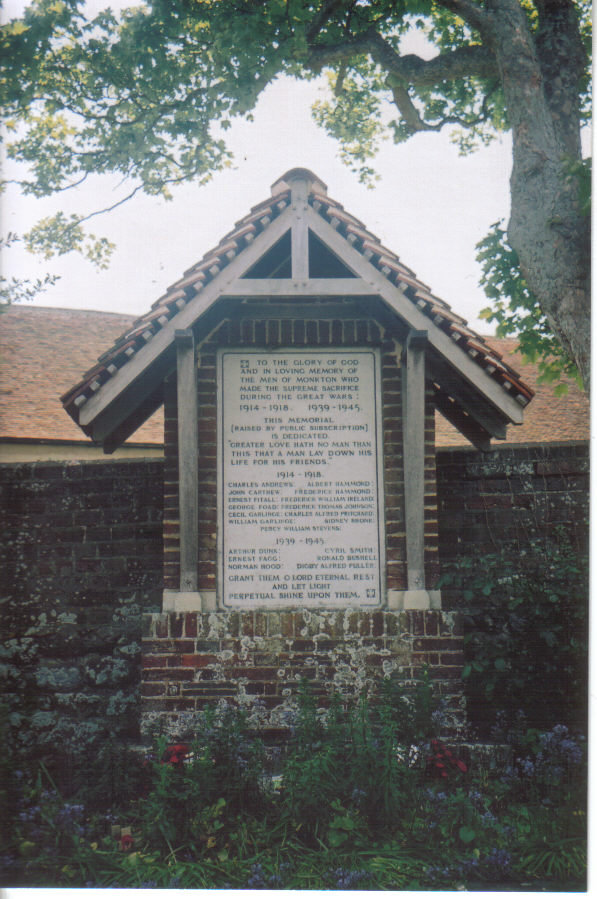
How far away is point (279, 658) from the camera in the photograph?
4.31m

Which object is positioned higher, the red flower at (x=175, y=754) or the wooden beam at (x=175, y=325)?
the wooden beam at (x=175, y=325)

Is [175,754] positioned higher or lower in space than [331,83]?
lower

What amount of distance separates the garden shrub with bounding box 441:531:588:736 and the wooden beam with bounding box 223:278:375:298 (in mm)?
2243

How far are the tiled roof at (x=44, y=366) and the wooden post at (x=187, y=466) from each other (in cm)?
377

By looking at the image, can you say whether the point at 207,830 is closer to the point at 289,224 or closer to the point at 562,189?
the point at 289,224

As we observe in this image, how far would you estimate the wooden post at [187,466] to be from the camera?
14.2 feet

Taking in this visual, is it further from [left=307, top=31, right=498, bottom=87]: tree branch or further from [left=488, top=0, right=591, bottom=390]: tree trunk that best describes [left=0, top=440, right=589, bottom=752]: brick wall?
[left=307, top=31, right=498, bottom=87]: tree branch

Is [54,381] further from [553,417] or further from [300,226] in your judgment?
[553,417]

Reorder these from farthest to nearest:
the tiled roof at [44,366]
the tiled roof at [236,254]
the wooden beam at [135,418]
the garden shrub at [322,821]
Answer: the tiled roof at [44,366] < the wooden beam at [135,418] < the tiled roof at [236,254] < the garden shrub at [322,821]

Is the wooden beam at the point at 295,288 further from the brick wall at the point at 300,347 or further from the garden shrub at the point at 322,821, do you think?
the garden shrub at the point at 322,821

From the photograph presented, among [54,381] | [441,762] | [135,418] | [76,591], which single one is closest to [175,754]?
[441,762]

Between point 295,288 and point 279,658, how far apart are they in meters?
2.34

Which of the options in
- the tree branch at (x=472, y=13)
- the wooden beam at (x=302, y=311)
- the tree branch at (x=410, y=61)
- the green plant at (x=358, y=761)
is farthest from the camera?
the tree branch at (x=410, y=61)

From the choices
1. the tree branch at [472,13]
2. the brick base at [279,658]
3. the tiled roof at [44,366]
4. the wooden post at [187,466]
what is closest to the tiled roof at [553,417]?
the brick base at [279,658]
